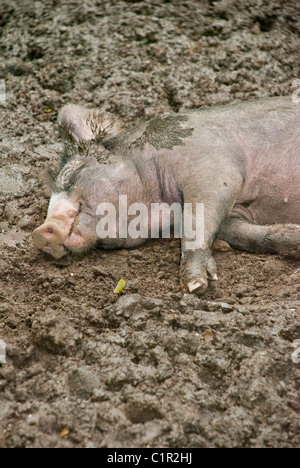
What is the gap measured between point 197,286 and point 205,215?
17.0 inches

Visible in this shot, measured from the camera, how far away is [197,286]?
2654mm

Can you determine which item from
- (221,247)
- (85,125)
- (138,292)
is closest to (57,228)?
(138,292)

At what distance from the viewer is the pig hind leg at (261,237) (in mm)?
2906

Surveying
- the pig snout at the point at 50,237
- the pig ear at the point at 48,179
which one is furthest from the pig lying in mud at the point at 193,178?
the pig ear at the point at 48,179

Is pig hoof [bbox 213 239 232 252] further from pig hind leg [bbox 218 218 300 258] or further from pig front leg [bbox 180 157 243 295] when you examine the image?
pig front leg [bbox 180 157 243 295]

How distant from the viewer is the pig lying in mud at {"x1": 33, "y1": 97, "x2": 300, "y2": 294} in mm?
3000

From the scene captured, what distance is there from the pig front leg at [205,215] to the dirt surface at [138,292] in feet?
0.37

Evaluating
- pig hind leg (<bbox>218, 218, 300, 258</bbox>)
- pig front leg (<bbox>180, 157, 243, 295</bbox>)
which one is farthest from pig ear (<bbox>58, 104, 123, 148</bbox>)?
pig hind leg (<bbox>218, 218, 300, 258</bbox>)

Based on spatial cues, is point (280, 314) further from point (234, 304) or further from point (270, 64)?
point (270, 64)

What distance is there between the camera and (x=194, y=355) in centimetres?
228

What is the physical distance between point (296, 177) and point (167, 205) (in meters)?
0.75

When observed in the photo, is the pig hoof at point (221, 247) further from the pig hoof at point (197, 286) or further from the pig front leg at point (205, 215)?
the pig hoof at point (197, 286)

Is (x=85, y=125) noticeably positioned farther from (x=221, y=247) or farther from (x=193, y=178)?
(x=221, y=247)

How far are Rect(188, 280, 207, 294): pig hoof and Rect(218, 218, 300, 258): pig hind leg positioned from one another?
1.72 feet
